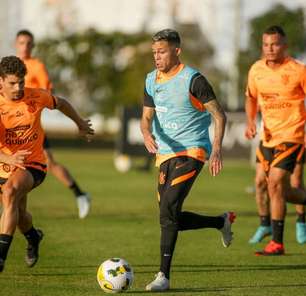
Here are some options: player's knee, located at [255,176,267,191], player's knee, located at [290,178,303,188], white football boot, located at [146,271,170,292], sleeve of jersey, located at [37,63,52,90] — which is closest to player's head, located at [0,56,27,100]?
white football boot, located at [146,271,170,292]

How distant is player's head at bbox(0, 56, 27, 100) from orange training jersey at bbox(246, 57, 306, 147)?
325cm

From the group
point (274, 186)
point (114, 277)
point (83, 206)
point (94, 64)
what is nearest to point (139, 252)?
point (274, 186)

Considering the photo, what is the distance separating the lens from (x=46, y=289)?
9.23 m

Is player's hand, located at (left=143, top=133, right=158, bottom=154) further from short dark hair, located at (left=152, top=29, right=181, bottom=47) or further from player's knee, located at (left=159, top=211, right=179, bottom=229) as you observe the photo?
short dark hair, located at (left=152, top=29, right=181, bottom=47)

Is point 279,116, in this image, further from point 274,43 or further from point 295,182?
point 295,182

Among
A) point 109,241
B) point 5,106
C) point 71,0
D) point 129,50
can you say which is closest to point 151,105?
point 5,106

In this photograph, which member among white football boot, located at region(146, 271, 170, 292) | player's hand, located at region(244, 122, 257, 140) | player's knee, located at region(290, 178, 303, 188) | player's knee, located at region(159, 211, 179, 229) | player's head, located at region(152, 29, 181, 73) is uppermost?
player's head, located at region(152, 29, 181, 73)

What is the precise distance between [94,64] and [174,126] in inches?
1659

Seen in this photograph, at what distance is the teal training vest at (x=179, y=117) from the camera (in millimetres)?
9719

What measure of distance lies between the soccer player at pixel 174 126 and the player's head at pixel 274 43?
2.03m

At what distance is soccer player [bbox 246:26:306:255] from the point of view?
1170 centimetres

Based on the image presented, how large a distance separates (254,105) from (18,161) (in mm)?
3912

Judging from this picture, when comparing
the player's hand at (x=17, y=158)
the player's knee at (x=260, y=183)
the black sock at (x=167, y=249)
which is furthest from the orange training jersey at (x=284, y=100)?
the player's hand at (x=17, y=158)

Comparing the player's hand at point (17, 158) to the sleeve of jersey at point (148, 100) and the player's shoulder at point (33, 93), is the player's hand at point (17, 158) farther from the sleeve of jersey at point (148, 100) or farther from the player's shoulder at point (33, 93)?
the sleeve of jersey at point (148, 100)
